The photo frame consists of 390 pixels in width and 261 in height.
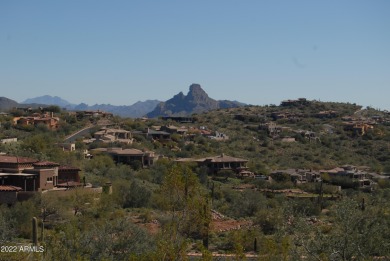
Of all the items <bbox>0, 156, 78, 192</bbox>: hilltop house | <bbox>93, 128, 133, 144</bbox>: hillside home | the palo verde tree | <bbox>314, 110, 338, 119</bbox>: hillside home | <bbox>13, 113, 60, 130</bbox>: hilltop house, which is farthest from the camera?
<bbox>314, 110, 338, 119</bbox>: hillside home

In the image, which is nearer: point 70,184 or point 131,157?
point 70,184

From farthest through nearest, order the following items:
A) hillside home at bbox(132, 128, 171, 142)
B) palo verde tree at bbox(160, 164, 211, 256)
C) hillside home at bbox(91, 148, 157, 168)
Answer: hillside home at bbox(132, 128, 171, 142) → hillside home at bbox(91, 148, 157, 168) → palo verde tree at bbox(160, 164, 211, 256)

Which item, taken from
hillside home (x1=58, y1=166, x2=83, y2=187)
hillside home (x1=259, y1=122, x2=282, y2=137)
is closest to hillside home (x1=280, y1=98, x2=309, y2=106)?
hillside home (x1=259, y1=122, x2=282, y2=137)

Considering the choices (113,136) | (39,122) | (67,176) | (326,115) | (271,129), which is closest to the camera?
(67,176)

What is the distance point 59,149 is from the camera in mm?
54719

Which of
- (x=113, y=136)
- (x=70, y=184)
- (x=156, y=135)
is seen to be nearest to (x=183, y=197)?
(x=70, y=184)

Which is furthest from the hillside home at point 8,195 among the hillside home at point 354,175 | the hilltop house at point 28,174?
the hillside home at point 354,175

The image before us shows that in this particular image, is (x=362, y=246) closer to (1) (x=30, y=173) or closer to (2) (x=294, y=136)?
(1) (x=30, y=173)

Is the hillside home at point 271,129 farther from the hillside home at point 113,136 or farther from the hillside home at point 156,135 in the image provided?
the hillside home at point 113,136

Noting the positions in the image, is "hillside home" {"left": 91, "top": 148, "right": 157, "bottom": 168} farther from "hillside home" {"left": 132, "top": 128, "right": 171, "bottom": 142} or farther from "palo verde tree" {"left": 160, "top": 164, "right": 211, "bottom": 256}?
"palo verde tree" {"left": 160, "top": 164, "right": 211, "bottom": 256}

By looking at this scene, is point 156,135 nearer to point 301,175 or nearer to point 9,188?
point 301,175

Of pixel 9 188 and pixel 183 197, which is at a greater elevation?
pixel 183 197

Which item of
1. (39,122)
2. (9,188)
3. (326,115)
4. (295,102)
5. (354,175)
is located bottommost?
(354,175)

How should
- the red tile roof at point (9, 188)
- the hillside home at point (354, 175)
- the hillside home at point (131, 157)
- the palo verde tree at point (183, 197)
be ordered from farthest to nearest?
1. the hillside home at point (131, 157)
2. the hillside home at point (354, 175)
3. the red tile roof at point (9, 188)
4. the palo verde tree at point (183, 197)
